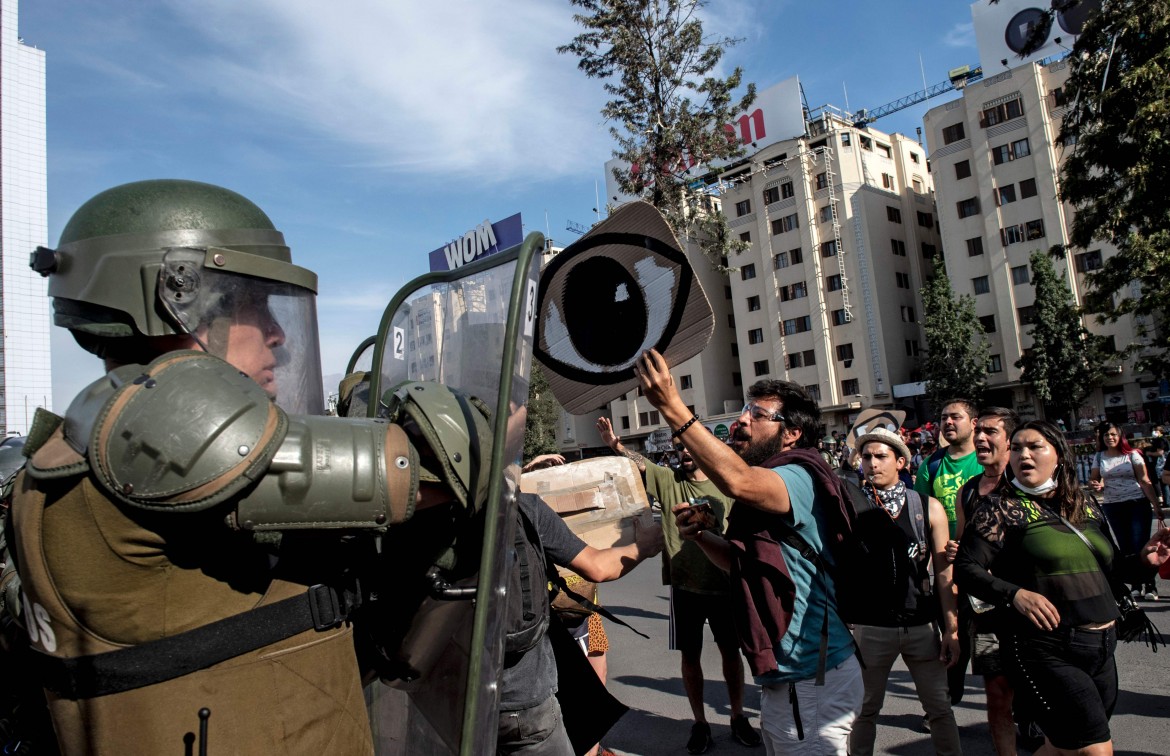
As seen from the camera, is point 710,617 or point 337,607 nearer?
point 337,607

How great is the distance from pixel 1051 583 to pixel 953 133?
152ft

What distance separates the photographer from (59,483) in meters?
1.31

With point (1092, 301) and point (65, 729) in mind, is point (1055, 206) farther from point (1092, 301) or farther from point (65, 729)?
point (65, 729)

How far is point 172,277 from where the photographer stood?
59.3 inches

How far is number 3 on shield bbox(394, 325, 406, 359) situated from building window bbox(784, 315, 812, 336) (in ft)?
158

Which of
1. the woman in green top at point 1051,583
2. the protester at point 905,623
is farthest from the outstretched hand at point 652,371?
the woman in green top at point 1051,583

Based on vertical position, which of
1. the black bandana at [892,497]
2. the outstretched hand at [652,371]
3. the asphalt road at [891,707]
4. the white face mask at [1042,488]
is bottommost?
the asphalt road at [891,707]

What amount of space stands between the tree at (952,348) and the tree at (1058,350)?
3.03 meters

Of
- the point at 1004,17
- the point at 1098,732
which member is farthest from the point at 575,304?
the point at 1004,17

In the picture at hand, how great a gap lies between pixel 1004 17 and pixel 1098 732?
50.2m

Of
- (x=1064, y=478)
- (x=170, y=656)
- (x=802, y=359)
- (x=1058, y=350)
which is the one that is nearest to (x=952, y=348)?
(x=1058, y=350)

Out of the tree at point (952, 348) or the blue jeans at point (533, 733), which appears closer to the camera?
the blue jeans at point (533, 733)

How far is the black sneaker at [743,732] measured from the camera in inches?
192

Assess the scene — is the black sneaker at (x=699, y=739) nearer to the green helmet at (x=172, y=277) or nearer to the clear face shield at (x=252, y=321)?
the clear face shield at (x=252, y=321)
